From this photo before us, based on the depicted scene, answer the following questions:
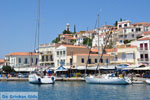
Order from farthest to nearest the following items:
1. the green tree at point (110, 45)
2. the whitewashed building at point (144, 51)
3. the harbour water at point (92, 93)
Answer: the green tree at point (110, 45), the whitewashed building at point (144, 51), the harbour water at point (92, 93)

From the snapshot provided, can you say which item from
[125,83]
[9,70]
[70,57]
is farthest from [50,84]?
[9,70]

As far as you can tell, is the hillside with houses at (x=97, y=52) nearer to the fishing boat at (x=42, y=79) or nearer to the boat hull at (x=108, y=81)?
the boat hull at (x=108, y=81)

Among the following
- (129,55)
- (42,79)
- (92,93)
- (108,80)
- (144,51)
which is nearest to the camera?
(92,93)

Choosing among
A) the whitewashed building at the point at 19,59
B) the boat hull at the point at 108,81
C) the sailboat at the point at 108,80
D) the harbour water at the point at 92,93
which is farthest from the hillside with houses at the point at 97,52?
the harbour water at the point at 92,93

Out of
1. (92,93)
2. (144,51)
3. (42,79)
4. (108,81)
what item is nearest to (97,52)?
(144,51)

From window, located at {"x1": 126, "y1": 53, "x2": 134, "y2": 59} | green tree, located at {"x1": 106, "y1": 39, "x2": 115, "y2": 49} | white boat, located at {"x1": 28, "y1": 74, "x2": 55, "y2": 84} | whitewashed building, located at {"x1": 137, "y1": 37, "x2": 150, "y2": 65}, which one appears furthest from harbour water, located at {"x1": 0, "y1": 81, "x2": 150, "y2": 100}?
green tree, located at {"x1": 106, "y1": 39, "x2": 115, "y2": 49}

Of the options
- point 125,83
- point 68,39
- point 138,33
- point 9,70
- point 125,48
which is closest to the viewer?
point 125,83

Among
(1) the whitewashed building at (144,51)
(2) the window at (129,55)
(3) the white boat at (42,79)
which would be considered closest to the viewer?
(3) the white boat at (42,79)

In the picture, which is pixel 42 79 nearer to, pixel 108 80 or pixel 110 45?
pixel 108 80

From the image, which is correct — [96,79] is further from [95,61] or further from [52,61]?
[52,61]

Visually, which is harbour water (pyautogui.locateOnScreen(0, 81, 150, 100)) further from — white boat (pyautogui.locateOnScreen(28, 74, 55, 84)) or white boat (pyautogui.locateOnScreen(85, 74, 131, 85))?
white boat (pyautogui.locateOnScreen(28, 74, 55, 84))

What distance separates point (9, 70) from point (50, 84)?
101ft

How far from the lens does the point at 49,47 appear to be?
73.4 m

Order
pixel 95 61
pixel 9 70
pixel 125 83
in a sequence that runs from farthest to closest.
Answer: pixel 9 70, pixel 95 61, pixel 125 83
